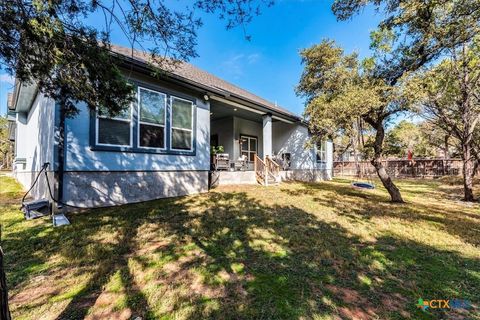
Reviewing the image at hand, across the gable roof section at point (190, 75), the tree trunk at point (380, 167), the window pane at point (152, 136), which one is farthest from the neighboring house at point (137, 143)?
the tree trunk at point (380, 167)

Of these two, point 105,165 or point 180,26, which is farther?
point 105,165

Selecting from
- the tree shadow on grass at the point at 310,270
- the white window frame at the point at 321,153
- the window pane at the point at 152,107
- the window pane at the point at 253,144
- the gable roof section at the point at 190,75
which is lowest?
the tree shadow on grass at the point at 310,270

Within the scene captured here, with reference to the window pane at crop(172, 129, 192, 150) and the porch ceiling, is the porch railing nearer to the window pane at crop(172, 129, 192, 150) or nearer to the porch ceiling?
the porch ceiling

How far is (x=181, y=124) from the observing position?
7867 millimetres

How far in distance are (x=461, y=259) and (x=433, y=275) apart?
99cm

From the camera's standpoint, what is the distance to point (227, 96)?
9094mm

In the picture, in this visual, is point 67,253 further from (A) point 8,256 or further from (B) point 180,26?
(B) point 180,26

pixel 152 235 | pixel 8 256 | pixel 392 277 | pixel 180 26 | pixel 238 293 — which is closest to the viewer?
pixel 238 293

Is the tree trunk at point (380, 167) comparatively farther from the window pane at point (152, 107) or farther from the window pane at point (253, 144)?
the window pane at point (253, 144)

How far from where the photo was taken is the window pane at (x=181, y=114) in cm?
766

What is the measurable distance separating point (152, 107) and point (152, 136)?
932mm

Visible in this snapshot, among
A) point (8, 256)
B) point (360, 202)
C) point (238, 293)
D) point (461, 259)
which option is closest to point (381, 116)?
point (360, 202)

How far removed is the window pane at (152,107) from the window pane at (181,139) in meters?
0.62

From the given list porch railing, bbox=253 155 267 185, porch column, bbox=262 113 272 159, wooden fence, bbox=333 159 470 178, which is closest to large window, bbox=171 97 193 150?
porch railing, bbox=253 155 267 185
